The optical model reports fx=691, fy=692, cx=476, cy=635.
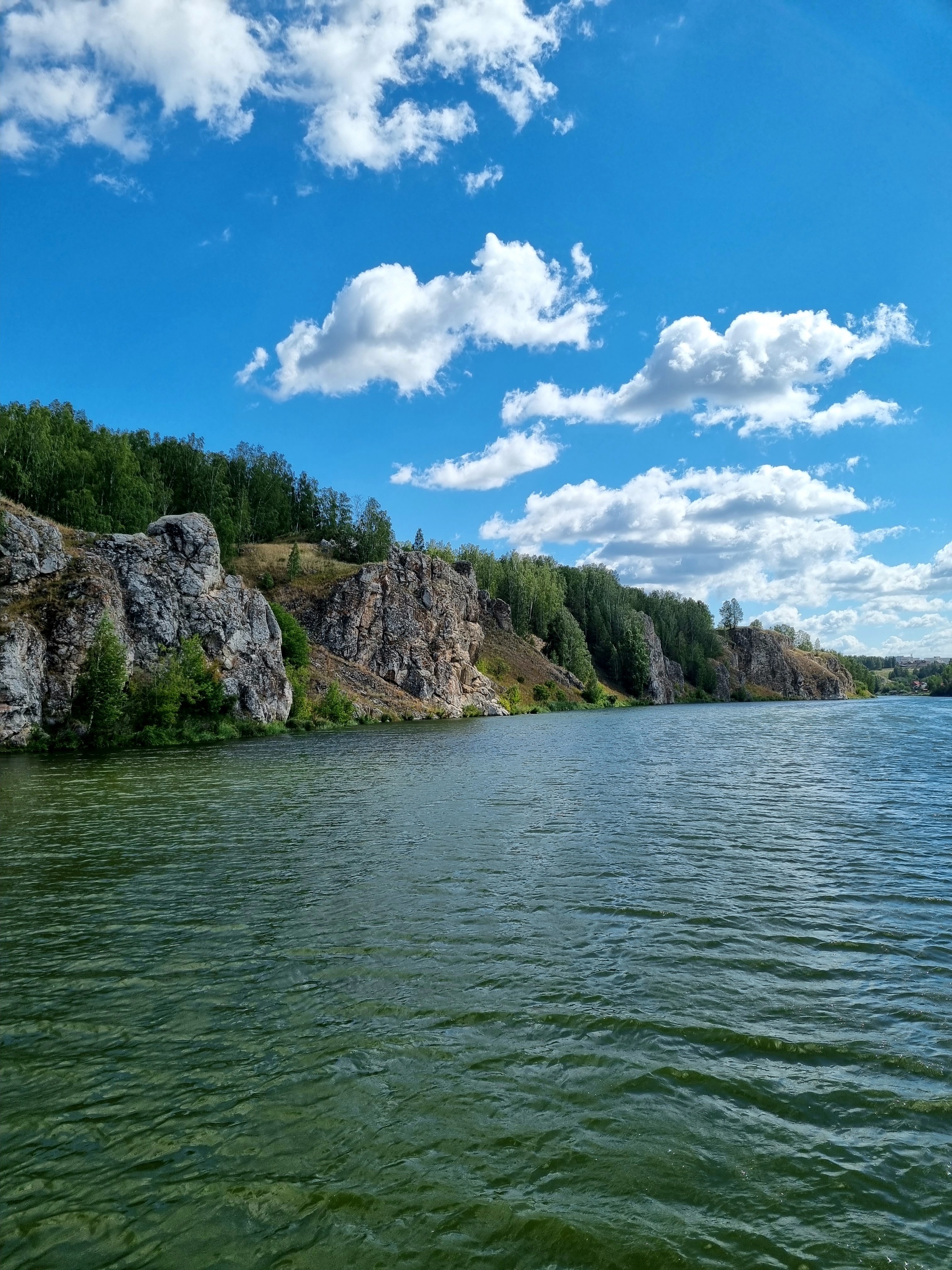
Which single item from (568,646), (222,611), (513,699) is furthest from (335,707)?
(568,646)

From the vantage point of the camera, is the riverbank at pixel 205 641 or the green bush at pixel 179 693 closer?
the riverbank at pixel 205 641

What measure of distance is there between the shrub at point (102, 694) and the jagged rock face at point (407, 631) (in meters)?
55.1

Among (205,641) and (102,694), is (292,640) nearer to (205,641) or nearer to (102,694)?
(205,641)

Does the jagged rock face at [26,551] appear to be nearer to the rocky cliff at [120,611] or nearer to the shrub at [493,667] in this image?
the rocky cliff at [120,611]

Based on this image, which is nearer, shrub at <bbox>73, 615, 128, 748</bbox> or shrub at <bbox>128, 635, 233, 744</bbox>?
shrub at <bbox>73, 615, 128, 748</bbox>

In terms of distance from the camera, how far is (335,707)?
88.3 meters

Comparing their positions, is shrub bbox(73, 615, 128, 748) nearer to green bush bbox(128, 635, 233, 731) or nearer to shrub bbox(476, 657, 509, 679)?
green bush bbox(128, 635, 233, 731)

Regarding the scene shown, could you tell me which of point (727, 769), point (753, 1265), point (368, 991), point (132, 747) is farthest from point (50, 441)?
point (753, 1265)

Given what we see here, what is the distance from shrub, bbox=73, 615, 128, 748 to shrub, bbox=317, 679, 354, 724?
30.9 m

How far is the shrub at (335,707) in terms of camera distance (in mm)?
86938

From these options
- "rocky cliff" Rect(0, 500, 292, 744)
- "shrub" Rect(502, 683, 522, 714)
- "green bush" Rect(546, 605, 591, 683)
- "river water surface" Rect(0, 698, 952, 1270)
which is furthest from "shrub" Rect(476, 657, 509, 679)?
"river water surface" Rect(0, 698, 952, 1270)

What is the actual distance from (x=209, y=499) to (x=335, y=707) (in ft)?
198

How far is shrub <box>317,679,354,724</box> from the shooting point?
8694 centimetres

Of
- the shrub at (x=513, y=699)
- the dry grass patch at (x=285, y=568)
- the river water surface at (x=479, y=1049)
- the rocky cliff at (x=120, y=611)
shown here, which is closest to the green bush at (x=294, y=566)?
the dry grass patch at (x=285, y=568)
